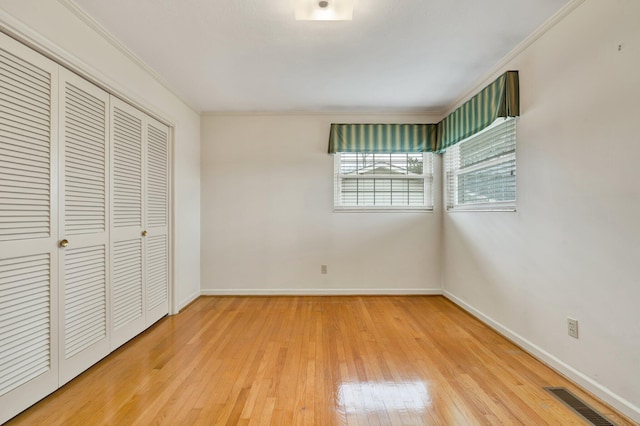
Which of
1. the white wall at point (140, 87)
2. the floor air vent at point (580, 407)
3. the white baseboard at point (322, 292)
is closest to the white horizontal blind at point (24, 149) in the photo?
the white wall at point (140, 87)

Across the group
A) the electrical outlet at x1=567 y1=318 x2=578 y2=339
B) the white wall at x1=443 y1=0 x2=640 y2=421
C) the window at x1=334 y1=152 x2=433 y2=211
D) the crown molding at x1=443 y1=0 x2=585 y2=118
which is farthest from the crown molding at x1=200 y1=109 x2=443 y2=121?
the electrical outlet at x1=567 y1=318 x2=578 y2=339

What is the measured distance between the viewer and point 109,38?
223cm

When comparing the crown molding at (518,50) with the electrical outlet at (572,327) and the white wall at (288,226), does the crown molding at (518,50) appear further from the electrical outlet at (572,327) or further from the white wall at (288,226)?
the electrical outlet at (572,327)

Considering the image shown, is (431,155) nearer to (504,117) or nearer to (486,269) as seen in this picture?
(504,117)

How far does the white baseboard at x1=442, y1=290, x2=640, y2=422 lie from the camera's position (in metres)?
1.59

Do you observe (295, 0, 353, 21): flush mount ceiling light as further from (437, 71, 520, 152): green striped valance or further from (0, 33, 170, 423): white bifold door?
(0, 33, 170, 423): white bifold door

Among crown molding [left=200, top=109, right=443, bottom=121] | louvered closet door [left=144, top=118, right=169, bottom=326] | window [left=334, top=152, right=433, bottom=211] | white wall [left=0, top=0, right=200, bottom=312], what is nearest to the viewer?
white wall [left=0, top=0, right=200, bottom=312]

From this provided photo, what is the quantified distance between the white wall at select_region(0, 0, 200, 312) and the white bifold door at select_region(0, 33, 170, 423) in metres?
0.13

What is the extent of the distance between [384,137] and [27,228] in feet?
11.9

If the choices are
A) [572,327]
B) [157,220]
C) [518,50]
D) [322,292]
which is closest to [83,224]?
[157,220]

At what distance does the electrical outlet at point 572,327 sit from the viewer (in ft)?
6.25

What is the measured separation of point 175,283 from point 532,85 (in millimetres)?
3962

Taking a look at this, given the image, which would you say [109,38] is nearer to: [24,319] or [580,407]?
[24,319]

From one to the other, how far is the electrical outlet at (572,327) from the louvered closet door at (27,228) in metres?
3.41
